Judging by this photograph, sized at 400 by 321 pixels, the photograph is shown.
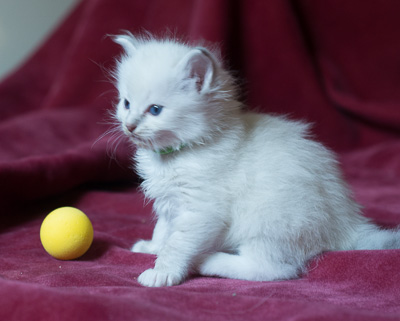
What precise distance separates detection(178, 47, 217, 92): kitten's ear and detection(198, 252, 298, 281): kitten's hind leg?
1.72 ft

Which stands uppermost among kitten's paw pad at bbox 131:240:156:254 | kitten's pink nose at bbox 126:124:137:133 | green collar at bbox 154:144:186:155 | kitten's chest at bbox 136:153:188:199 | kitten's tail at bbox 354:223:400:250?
kitten's pink nose at bbox 126:124:137:133

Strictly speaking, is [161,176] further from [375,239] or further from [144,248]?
[375,239]

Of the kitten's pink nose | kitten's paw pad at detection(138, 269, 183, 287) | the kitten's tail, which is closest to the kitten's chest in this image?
the kitten's pink nose

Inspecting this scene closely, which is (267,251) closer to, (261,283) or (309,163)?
(261,283)

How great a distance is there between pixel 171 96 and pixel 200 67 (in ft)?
0.41

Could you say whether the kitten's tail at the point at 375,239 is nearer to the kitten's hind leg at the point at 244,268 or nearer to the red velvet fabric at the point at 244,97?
the red velvet fabric at the point at 244,97

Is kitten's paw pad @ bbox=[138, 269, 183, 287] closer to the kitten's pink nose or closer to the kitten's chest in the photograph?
the kitten's chest

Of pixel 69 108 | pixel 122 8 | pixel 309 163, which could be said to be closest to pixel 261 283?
pixel 309 163

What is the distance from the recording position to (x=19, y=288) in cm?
118

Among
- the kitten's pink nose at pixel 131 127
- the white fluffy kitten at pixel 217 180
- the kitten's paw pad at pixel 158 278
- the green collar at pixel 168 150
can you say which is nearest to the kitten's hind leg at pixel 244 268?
the white fluffy kitten at pixel 217 180

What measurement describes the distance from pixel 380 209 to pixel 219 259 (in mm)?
1005

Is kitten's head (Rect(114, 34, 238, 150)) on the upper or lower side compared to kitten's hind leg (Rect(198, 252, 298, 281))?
upper

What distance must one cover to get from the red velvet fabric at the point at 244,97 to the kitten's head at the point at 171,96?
1.45ft

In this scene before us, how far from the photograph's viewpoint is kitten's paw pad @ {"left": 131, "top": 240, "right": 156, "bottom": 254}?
1688mm
